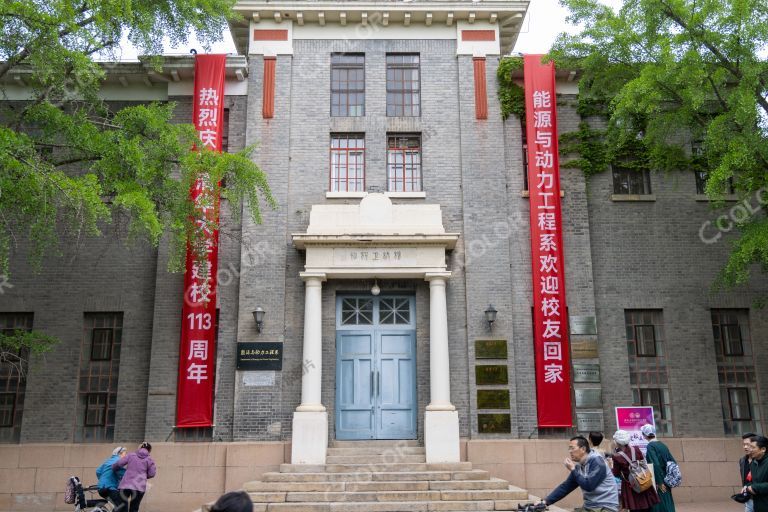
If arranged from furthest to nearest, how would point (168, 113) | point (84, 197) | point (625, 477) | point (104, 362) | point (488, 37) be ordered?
point (488, 37) < point (104, 362) < point (168, 113) < point (84, 197) < point (625, 477)

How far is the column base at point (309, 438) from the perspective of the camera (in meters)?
14.5

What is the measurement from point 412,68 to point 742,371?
10770 mm

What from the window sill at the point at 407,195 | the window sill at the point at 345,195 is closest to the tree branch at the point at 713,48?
the window sill at the point at 407,195

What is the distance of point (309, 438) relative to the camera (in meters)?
14.6

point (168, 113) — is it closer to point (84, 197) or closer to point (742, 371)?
point (84, 197)

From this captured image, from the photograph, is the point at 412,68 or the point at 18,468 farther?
the point at 412,68

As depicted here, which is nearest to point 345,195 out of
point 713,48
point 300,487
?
point 300,487

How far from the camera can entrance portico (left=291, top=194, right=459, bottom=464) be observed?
579 inches

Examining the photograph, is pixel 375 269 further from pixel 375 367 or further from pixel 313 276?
pixel 375 367

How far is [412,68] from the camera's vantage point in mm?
17672

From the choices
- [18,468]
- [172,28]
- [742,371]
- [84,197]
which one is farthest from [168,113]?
[742,371]

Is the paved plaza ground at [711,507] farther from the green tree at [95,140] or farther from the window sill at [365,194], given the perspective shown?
the green tree at [95,140]

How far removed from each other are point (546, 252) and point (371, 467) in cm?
626

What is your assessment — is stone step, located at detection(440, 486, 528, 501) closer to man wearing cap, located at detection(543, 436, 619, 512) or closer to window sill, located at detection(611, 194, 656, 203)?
man wearing cap, located at detection(543, 436, 619, 512)
